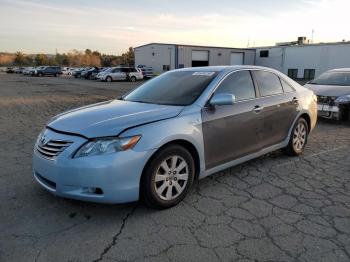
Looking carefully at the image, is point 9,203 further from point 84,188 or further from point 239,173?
point 239,173

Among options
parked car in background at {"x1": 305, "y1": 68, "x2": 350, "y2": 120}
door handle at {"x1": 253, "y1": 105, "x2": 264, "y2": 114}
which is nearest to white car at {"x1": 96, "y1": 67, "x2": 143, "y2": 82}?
parked car in background at {"x1": 305, "y1": 68, "x2": 350, "y2": 120}

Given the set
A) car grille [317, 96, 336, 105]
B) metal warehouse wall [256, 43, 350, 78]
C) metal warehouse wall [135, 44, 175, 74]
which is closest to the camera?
car grille [317, 96, 336, 105]

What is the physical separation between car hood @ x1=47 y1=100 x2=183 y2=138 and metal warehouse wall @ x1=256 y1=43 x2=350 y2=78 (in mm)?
39780

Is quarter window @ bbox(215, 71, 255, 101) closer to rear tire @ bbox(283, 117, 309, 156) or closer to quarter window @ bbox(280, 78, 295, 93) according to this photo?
quarter window @ bbox(280, 78, 295, 93)

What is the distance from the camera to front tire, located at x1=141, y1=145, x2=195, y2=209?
11.8 ft

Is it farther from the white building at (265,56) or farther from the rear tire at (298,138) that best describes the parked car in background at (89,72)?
the rear tire at (298,138)

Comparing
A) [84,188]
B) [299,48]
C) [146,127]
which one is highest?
[299,48]

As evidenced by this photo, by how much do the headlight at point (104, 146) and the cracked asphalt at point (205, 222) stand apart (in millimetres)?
766

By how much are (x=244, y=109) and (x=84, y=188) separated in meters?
2.42

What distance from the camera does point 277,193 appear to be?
171 inches

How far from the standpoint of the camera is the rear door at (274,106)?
5070mm

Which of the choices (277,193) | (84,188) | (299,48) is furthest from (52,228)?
(299,48)

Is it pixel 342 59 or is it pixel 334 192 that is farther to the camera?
pixel 342 59

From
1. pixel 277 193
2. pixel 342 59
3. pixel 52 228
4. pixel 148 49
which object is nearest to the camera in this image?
pixel 52 228
